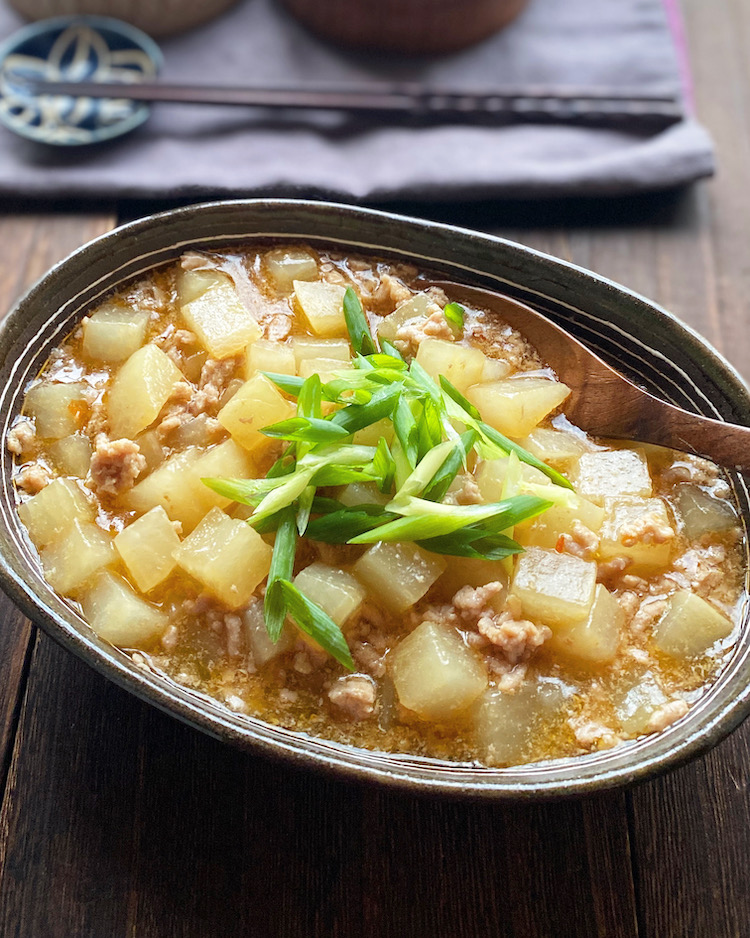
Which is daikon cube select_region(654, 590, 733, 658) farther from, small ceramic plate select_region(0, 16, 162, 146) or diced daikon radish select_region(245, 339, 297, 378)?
small ceramic plate select_region(0, 16, 162, 146)

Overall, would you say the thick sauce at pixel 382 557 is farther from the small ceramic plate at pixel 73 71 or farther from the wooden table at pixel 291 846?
the small ceramic plate at pixel 73 71

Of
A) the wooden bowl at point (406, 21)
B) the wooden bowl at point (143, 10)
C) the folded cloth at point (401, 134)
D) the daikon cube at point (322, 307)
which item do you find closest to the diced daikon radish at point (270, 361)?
the daikon cube at point (322, 307)

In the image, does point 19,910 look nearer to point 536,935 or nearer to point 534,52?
point 536,935

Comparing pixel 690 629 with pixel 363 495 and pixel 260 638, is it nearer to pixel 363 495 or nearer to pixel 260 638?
pixel 363 495

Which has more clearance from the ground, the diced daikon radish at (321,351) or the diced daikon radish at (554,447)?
the diced daikon radish at (321,351)

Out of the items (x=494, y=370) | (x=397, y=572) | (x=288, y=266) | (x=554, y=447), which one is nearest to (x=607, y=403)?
(x=554, y=447)

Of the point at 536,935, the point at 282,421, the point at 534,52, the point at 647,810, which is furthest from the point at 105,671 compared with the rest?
the point at 534,52

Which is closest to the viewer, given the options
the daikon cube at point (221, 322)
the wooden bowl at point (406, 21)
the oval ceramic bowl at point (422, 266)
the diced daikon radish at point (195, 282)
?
the oval ceramic bowl at point (422, 266)
